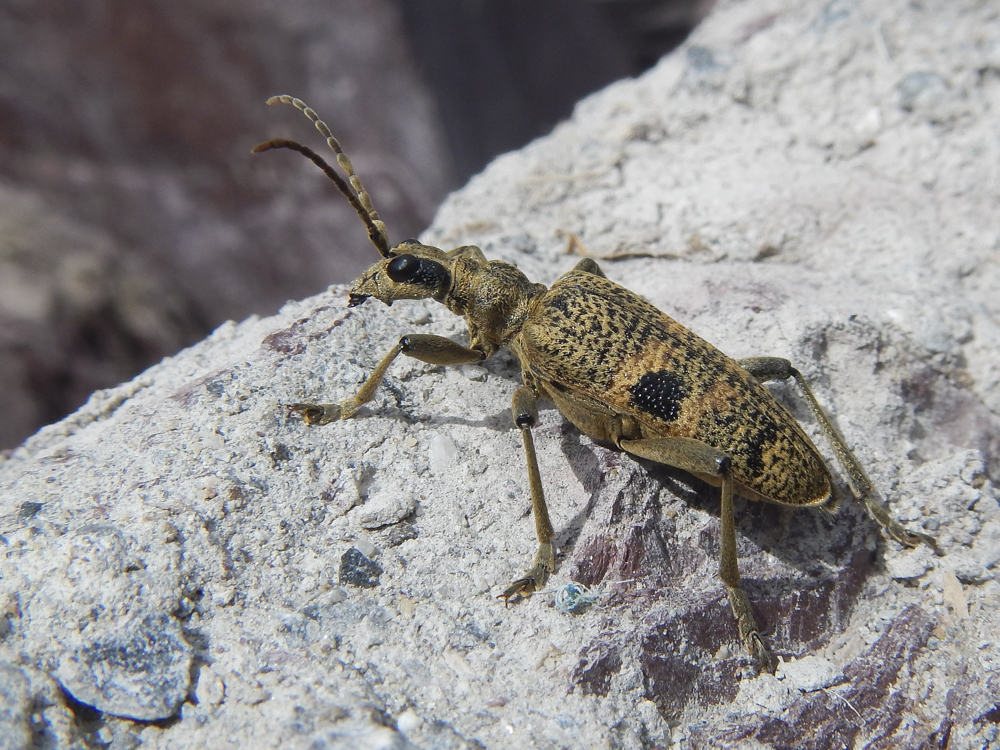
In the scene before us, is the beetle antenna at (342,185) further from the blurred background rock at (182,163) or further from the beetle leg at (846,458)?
the blurred background rock at (182,163)

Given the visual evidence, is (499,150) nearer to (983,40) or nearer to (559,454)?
(983,40)

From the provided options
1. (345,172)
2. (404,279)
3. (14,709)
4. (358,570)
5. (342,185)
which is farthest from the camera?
(404,279)

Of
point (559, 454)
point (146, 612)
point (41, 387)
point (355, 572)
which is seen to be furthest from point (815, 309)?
point (41, 387)

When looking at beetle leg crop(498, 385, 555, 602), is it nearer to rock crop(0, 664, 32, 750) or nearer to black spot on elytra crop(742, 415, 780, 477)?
black spot on elytra crop(742, 415, 780, 477)

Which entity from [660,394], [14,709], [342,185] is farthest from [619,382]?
[14,709]

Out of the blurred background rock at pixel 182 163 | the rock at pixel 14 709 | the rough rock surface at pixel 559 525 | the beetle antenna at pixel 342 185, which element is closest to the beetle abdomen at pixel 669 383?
the rough rock surface at pixel 559 525

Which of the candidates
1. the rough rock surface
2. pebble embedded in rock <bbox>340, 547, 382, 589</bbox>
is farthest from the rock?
pebble embedded in rock <bbox>340, 547, 382, 589</bbox>

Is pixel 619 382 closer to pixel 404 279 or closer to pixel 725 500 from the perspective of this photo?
pixel 725 500
